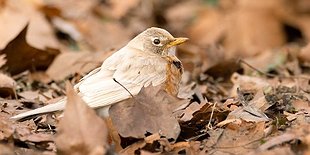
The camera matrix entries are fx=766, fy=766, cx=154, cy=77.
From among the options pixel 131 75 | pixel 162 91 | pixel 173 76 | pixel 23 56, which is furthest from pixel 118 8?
pixel 162 91

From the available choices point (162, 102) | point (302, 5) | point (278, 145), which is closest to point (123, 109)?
point (162, 102)

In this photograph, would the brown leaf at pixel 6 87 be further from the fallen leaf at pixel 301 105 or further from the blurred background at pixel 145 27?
the fallen leaf at pixel 301 105

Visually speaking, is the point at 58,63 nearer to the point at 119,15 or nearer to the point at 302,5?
the point at 119,15

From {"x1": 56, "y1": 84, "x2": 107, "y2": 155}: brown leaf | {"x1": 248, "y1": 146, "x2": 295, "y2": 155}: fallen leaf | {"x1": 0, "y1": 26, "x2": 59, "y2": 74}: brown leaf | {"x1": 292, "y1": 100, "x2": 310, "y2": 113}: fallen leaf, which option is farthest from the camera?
{"x1": 0, "y1": 26, "x2": 59, "y2": 74}: brown leaf

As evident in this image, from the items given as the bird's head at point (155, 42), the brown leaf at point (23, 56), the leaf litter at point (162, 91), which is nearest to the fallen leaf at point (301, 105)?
the leaf litter at point (162, 91)

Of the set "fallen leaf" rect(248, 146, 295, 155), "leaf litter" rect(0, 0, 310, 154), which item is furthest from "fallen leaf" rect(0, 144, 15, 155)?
"fallen leaf" rect(248, 146, 295, 155)

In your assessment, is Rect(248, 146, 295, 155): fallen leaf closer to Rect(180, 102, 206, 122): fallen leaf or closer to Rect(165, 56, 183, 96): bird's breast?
Rect(180, 102, 206, 122): fallen leaf

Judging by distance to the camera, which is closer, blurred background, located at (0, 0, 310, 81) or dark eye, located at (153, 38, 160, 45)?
dark eye, located at (153, 38, 160, 45)
